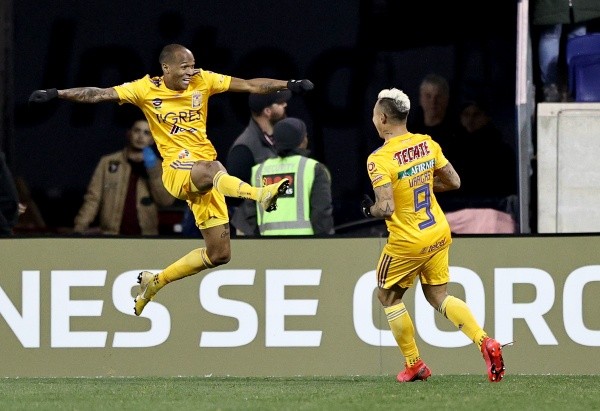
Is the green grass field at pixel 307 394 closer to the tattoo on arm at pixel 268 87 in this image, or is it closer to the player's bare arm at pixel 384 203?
the player's bare arm at pixel 384 203

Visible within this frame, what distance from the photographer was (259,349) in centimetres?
1289

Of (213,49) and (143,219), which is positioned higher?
(213,49)

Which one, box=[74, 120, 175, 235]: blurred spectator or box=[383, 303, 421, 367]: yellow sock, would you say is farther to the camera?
box=[74, 120, 175, 235]: blurred spectator

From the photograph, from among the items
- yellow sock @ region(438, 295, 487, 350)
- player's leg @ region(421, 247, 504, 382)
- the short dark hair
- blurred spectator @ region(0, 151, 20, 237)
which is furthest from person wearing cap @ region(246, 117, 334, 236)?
yellow sock @ region(438, 295, 487, 350)

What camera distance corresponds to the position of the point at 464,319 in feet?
35.3

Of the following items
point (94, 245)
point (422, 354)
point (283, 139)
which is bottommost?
point (422, 354)

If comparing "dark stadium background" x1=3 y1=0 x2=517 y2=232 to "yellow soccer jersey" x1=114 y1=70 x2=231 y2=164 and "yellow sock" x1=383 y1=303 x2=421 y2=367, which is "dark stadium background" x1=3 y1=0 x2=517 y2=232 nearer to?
"yellow soccer jersey" x1=114 y1=70 x2=231 y2=164

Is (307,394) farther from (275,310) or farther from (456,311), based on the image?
(275,310)

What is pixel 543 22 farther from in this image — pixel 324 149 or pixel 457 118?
pixel 324 149

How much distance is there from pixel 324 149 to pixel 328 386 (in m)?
4.21

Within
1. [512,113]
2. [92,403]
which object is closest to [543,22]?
[512,113]

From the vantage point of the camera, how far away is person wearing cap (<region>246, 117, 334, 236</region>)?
12.9 m

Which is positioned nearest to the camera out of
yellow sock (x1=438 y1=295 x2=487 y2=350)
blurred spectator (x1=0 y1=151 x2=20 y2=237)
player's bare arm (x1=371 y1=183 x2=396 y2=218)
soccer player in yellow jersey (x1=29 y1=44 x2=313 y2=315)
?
player's bare arm (x1=371 y1=183 x2=396 y2=218)

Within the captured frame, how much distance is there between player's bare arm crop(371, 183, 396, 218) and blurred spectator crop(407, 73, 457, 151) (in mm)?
4171
